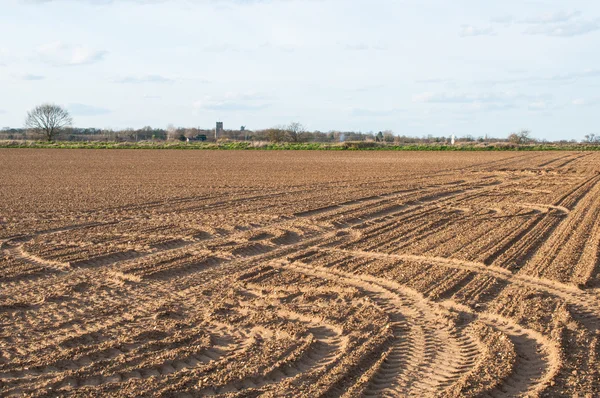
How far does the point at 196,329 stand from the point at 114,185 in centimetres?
1931

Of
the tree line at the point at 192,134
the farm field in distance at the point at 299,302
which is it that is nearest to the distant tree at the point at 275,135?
the tree line at the point at 192,134

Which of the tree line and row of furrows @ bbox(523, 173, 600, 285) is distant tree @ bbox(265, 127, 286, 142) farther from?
row of furrows @ bbox(523, 173, 600, 285)

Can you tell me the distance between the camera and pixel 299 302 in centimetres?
860

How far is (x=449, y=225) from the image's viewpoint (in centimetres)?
1498

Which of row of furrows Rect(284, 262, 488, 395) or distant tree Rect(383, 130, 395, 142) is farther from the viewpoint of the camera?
distant tree Rect(383, 130, 395, 142)

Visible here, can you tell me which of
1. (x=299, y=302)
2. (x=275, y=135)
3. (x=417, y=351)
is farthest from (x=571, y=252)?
(x=275, y=135)

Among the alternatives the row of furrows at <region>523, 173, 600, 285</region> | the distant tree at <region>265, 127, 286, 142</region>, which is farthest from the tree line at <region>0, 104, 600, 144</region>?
the row of furrows at <region>523, 173, 600, 285</region>

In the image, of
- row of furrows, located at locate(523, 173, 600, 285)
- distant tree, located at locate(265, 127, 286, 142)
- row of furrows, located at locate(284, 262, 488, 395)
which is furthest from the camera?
distant tree, located at locate(265, 127, 286, 142)

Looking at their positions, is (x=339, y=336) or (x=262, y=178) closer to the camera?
(x=339, y=336)

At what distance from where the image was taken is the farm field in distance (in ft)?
19.9

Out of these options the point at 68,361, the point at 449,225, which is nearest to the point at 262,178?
the point at 449,225

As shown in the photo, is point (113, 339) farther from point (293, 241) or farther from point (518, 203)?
point (518, 203)

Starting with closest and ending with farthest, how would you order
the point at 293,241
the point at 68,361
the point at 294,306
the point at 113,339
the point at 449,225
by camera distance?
1. the point at 68,361
2. the point at 113,339
3. the point at 294,306
4. the point at 293,241
5. the point at 449,225

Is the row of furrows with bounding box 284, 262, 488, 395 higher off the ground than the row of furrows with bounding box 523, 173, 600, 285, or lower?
lower
